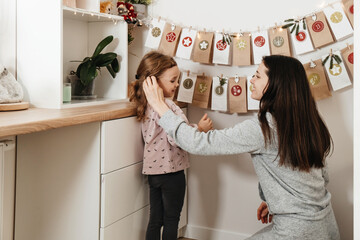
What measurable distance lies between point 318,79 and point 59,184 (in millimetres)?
1334

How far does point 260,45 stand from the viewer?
88.9 inches

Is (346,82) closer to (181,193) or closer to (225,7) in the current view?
(225,7)

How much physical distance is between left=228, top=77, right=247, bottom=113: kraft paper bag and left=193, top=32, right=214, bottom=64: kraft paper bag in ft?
0.61

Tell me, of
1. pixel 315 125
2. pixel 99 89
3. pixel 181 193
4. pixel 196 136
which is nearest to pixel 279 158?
pixel 315 125

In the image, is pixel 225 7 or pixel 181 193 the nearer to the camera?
pixel 181 193

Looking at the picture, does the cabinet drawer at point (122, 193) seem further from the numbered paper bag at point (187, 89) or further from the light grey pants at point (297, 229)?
the light grey pants at point (297, 229)

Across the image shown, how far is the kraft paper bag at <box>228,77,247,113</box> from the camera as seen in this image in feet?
7.57

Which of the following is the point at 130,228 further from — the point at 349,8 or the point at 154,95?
the point at 349,8

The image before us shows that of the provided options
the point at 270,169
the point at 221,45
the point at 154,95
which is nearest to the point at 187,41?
the point at 221,45

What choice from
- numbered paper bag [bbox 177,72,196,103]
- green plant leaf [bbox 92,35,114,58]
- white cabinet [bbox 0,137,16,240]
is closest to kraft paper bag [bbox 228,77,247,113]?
numbered paper bag [bbox 177,72,196,103]

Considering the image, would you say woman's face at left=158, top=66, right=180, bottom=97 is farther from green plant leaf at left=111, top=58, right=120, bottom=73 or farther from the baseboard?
the baseboard

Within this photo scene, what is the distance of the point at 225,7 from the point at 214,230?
4.21ft

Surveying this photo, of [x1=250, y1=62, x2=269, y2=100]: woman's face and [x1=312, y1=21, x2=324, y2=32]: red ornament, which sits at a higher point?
[x1=312, y1=21, x2=324, y2=32]: red ornament

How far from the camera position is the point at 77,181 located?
1855 mm
